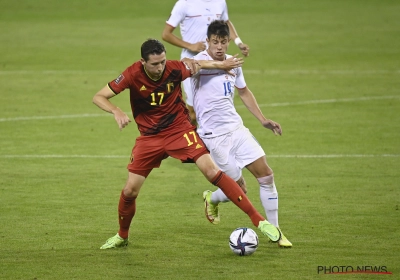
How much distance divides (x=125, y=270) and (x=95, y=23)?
22.2 metres

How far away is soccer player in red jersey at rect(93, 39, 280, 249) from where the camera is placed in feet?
27.3

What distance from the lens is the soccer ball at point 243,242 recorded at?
26.8ft

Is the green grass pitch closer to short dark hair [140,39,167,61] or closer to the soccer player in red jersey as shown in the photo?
the soccer player in red jersey

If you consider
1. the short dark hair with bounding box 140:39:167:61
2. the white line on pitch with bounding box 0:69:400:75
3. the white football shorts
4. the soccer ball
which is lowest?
the white line on pitch with bounding box 0:69:400:75

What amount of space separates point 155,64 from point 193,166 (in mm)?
5044

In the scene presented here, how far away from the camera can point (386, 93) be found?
61.6 feet

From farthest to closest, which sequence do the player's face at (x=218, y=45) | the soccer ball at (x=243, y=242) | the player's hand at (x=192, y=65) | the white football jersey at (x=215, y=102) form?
1. the white football jersey at (x=215, y=102)
2. the player's face at (x=218, y=45)
3. the player's hand at (x=192, y=65)
4. the soccer ball at (x=243, y=242)

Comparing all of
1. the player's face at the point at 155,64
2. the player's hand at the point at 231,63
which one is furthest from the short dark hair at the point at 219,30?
the player's face at the point at 155,64

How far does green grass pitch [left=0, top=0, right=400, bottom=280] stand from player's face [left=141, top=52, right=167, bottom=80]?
189 centimetres

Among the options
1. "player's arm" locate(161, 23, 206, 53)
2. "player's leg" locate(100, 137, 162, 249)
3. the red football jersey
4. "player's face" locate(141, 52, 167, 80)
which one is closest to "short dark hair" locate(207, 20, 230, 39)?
the red football jersey

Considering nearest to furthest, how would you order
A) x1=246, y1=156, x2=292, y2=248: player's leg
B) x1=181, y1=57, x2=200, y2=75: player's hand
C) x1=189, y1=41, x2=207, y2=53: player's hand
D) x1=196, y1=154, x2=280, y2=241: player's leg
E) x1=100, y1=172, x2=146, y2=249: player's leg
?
x1=196, y1=154, x2=280, y2=241: player's leg < x1=100, y1=172, x2=146, y2=249: player's leg < x1=181, y1=57, x2=200, y2=75: player's hand < x1=246, y1=156, x2=292, y2=248: player's leg < x1=189, y1=41, x2=207, y2=53: player's hand

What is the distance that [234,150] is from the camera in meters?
8.89

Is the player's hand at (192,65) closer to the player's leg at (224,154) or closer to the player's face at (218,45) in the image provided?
the player's face at (218,45)

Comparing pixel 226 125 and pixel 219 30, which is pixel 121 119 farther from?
pixel 219 30
